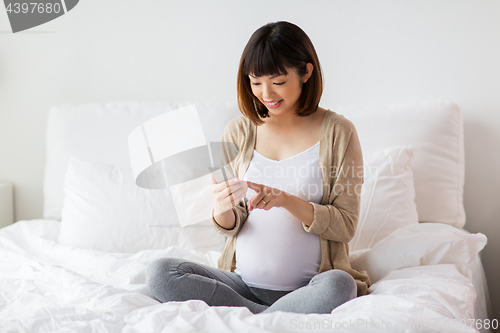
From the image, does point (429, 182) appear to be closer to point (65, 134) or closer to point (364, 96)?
point (364, 96)

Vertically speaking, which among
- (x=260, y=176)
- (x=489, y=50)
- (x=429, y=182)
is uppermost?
(x=489, y=50)

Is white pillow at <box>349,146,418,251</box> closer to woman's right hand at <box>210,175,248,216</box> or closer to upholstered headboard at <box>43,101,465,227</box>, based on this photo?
upholstered headboard at <box>43,101,465,227</box>

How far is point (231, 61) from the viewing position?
1871 mm

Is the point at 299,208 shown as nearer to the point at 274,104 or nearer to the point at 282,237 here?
the point at 282,237

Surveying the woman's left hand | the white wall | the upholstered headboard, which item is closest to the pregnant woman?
the woman's left hand

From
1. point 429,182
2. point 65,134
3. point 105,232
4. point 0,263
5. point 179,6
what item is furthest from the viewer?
point 179,6

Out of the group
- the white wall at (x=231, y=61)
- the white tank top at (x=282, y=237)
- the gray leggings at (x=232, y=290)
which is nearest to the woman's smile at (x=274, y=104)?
the white tank top at (x=282, y=237)

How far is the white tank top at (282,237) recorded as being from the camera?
1062 millimetres

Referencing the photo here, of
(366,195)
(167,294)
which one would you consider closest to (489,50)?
(366,195)

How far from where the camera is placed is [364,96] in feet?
5.86

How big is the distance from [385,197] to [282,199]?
62 centimetres

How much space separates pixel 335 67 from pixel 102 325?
1.38 meters

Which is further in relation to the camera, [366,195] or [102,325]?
[366,195]

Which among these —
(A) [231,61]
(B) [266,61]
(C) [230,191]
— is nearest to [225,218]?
(C) [230,191]
